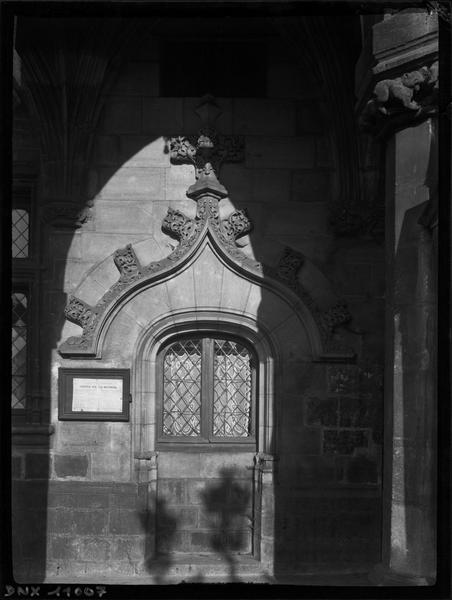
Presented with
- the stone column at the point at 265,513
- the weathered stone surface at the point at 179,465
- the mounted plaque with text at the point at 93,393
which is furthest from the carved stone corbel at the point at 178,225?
the stone column at the point at 265,513

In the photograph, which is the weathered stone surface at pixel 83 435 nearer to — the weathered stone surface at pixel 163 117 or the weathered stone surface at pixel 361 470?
the weathered stone surface at pixel 361 470

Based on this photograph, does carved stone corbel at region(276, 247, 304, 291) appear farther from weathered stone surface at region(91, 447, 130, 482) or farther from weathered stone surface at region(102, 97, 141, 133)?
weathered stone surface at region(91, 447, 130, 482)

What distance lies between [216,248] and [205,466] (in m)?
2.01

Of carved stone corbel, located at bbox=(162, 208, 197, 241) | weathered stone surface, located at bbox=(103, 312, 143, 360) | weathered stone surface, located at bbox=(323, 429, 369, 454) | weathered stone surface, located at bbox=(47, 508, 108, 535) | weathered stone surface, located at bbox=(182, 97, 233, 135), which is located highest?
weathered stone surface, located at bbox=(182, 97, 233, 135)

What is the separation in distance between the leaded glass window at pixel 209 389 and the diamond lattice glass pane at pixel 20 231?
1676 millimetres

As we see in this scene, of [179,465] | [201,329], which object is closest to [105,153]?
[201,329]

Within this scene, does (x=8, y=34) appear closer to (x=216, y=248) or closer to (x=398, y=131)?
(x=398, y=131)

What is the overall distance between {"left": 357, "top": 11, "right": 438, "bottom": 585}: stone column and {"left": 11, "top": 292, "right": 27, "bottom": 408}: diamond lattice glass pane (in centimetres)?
406

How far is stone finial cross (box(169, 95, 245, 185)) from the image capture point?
8.43 m

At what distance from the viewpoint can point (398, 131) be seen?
5598mm

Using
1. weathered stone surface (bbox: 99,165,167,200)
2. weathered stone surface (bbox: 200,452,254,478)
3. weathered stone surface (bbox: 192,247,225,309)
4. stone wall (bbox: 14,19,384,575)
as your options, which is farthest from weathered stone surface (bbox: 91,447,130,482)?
weathered stone surface (bbox: 99,165,167,200)

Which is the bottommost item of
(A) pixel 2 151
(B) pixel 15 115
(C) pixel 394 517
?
(C) pixel 394 517

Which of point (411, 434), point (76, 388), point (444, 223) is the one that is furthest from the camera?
point (76, 388)

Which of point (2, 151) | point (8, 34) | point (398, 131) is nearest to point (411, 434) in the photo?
point (398, 131)
